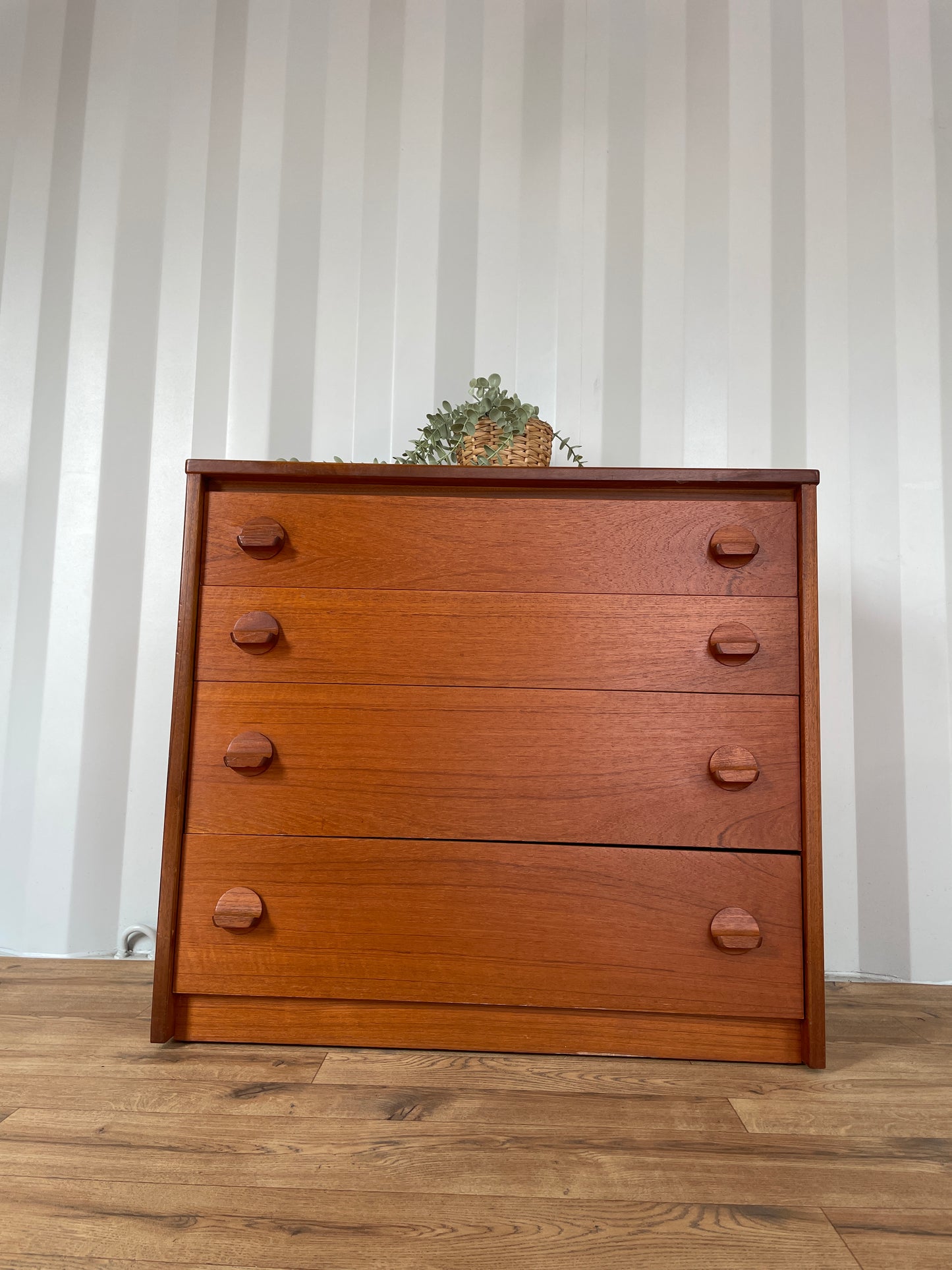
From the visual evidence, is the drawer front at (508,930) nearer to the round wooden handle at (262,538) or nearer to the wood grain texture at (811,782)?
the wood grain texture at (811,782)

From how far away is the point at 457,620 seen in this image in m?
1.12

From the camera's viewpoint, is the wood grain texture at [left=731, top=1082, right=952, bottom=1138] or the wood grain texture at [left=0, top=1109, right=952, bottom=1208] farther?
the wood grain texture at [left=731, top=1082, right=952, bottom=1138]

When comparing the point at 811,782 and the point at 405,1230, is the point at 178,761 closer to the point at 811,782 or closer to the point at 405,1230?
the point at 405,1230

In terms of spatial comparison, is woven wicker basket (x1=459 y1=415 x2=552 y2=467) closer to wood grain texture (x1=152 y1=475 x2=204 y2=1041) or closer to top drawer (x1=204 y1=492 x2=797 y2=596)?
top drawer (x1=204 y1=492 x2=797 y2=596)

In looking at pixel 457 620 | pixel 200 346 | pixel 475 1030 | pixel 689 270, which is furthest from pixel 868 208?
pixel 475 1030

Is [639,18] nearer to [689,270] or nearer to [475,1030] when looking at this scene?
[689,270]

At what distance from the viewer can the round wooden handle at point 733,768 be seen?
1.06m

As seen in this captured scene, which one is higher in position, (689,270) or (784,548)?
(689,270)

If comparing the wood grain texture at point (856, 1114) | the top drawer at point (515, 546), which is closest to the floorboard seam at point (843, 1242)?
the wood grain texture at point (856, 1114)

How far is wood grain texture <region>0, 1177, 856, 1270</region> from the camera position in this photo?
24.9 inches

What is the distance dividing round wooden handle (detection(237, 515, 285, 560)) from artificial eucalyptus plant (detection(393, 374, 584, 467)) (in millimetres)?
316

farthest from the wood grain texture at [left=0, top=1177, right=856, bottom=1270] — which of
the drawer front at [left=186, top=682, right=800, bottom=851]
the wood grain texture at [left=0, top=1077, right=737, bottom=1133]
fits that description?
the drawer front at [left=186, top=682, right=800, bottom=851]

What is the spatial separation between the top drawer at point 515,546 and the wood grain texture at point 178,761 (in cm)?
3

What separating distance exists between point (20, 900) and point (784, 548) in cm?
158
